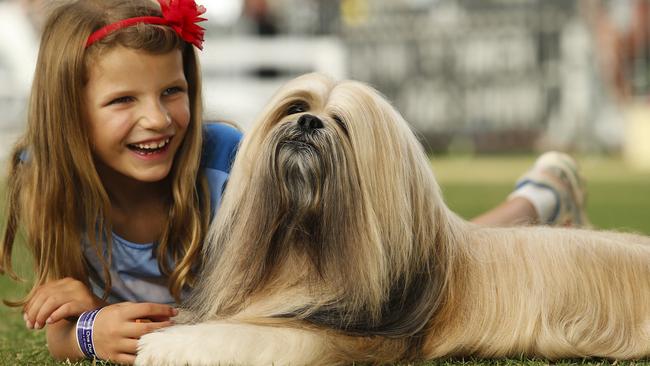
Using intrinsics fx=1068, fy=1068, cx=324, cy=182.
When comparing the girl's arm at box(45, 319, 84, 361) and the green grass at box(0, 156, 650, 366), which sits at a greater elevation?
the girl's arm at box(45, 319, 84, 361)

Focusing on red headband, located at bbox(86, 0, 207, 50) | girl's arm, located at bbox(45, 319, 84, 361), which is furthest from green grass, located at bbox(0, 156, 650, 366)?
red headband, located at bbox(86, 0, 207, 50)

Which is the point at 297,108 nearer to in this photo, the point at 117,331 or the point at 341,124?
the point at 341,124

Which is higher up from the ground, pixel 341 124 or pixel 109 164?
pixel 341 124

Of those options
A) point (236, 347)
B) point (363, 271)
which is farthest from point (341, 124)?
point (236, 347)

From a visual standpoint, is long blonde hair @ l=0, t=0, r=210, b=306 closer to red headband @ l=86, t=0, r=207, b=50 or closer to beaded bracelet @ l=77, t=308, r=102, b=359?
red headband @ l=86, t=0, r=207, b=50

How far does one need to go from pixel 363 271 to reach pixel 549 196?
1.73 m

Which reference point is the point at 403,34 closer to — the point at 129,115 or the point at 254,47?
the point at 254,47

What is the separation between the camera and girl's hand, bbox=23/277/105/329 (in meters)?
3.36

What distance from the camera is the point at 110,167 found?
3.74m

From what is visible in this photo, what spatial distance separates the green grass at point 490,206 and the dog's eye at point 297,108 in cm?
81

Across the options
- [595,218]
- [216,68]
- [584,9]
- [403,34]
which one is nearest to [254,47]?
[216,68]

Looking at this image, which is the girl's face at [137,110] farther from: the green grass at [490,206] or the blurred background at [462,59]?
the blurred background at [462,59]

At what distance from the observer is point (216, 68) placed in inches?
1140

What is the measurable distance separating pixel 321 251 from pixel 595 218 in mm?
6485
